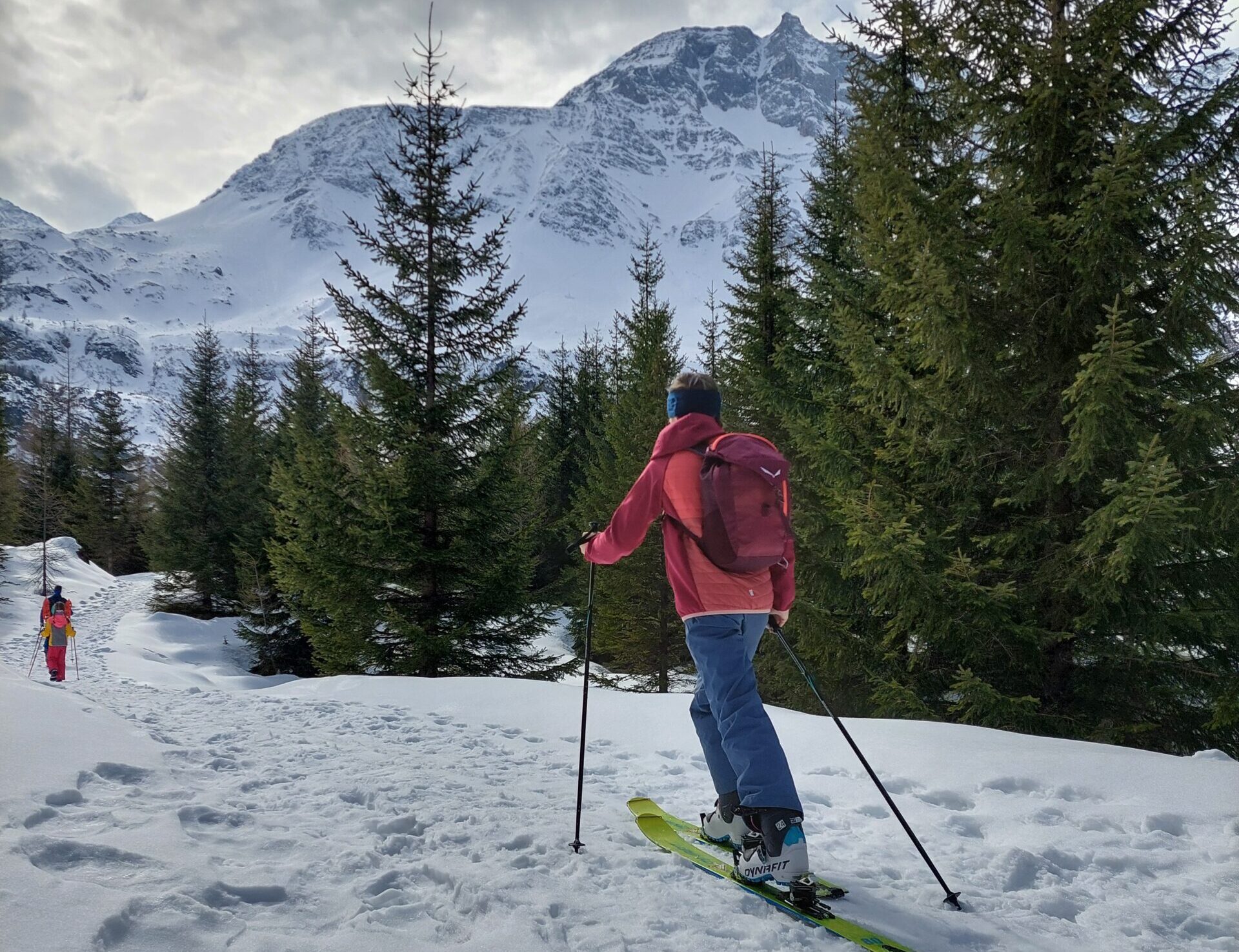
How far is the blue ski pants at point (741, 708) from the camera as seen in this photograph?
306 cm

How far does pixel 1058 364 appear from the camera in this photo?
592cm

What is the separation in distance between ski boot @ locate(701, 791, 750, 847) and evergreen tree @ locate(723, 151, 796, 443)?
957 cm

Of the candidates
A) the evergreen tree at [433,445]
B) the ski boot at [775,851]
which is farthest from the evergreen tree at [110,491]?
the ski boot at [775,851]

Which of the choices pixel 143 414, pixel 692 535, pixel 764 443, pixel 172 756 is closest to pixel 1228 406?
pixel 764 443

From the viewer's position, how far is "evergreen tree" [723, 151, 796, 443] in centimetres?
1302

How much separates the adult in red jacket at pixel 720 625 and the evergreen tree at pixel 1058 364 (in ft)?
10.2

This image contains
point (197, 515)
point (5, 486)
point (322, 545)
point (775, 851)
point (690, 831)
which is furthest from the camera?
point (5, 486)

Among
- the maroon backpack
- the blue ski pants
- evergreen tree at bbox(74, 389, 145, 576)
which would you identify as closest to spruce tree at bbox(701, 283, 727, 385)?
the maroon backpack

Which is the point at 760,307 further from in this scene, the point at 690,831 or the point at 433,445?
the point at 690,831

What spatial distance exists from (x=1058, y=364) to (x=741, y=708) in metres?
4.79

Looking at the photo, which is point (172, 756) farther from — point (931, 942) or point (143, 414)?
point (143, 414)

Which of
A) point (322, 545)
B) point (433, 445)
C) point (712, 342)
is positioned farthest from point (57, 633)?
point (712, 342)

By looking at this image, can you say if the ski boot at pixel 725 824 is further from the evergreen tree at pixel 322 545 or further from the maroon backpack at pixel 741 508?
the evergreen tree at pixel 322 545

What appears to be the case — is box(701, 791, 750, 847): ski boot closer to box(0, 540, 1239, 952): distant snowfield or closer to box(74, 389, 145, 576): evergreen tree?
box(0, 540, 1239, 952): distant snowfield
